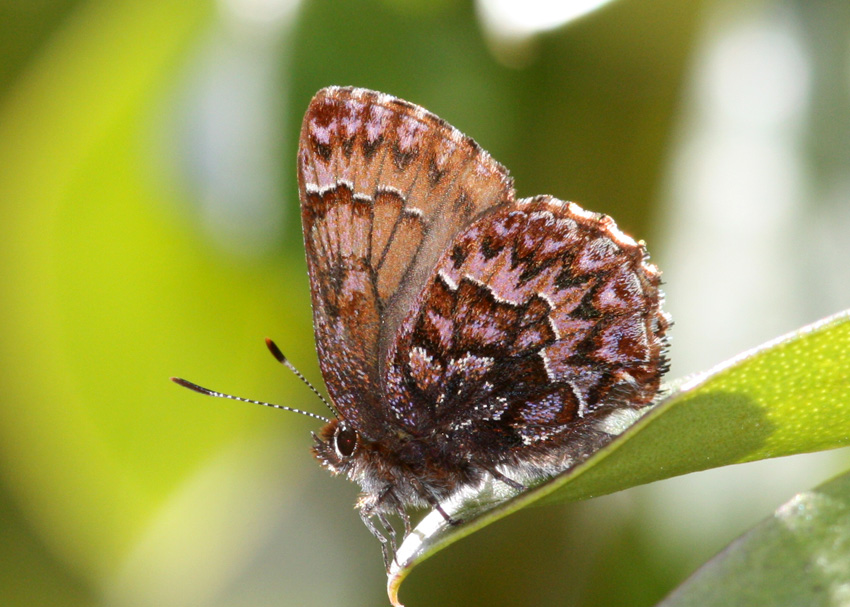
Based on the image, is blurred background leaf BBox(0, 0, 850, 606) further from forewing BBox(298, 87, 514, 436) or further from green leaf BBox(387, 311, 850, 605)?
green leaf BBox(387, 311, 850, 605)

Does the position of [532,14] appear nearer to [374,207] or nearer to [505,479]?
[374,207]

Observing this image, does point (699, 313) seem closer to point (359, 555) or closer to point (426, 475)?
point (426, 475)

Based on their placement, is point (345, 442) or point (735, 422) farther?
point (345, 442)

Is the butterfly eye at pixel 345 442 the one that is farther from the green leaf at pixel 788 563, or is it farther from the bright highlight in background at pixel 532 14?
the bright highlight in background at pixel 532 14

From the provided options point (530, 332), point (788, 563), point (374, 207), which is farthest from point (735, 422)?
point (374, 207)

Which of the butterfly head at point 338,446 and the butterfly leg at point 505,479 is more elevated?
the butterfly head at point 338,446

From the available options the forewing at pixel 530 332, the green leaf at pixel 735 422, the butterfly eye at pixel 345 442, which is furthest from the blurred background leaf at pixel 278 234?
the green leaf at pixel 735 422

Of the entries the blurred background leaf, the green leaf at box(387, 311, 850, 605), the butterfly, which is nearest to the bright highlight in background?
the blurred background leaf

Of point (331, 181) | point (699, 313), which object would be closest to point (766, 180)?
Answer: point (699, 313)
